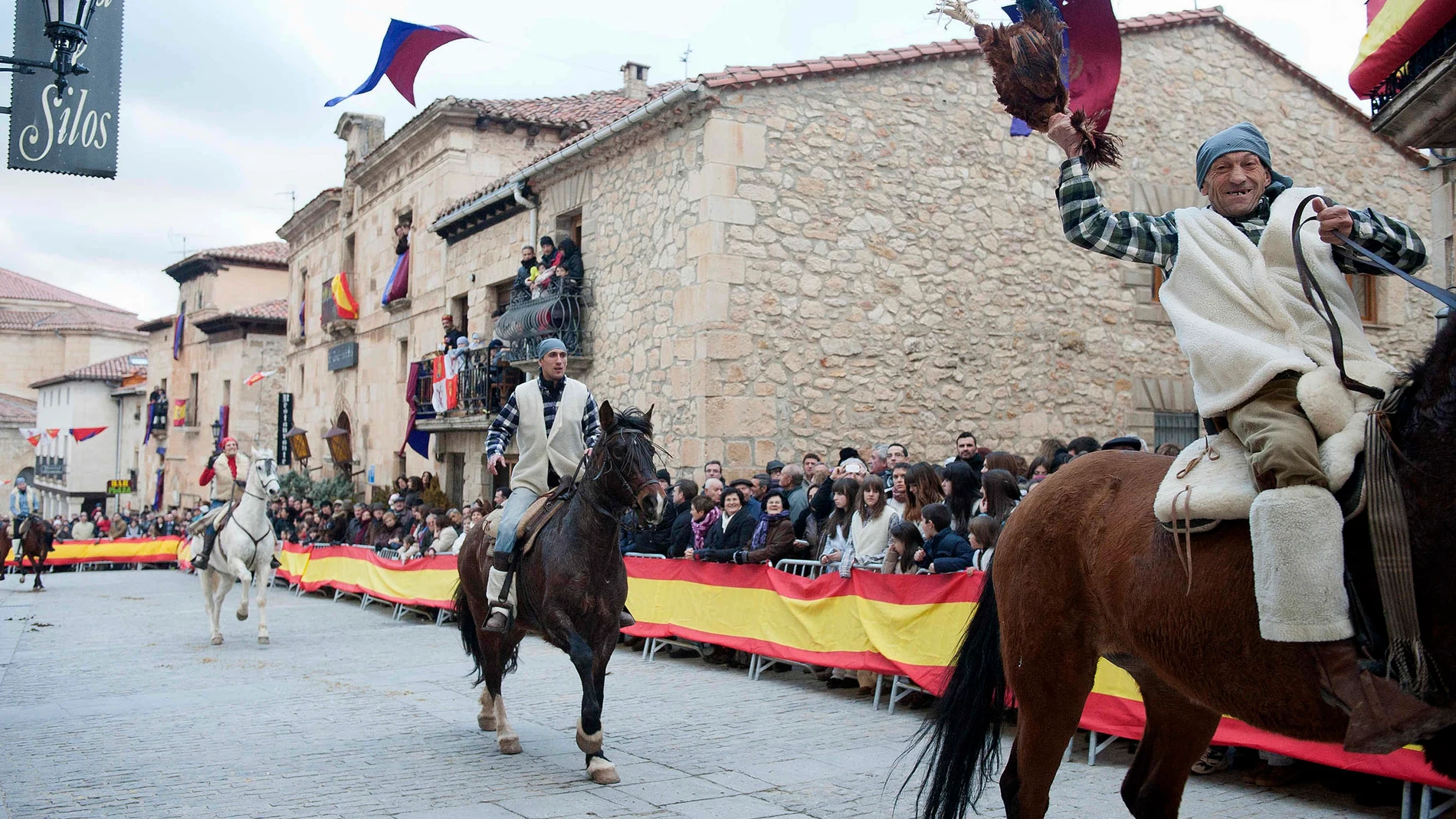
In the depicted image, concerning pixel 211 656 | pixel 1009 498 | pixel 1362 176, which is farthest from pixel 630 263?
pixel 1362 176

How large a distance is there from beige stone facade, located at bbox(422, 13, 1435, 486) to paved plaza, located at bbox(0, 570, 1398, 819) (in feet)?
15.0

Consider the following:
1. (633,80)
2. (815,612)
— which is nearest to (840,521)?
(815,612)

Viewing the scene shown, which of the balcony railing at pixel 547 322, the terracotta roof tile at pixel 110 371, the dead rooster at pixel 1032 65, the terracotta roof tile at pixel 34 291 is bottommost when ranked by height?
the dead rooster at pixel 1032 65

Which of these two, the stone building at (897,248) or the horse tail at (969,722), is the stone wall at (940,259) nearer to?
the stone building at (897,248)

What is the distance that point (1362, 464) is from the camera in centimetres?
296

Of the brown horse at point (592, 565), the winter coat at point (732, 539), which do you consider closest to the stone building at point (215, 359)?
the winter coat at point (732, 539)

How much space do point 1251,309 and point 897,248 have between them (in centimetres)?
1205

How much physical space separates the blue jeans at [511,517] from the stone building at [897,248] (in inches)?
262

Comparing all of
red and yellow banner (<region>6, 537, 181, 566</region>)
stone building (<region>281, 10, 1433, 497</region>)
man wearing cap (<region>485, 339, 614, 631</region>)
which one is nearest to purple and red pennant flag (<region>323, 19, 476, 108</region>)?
stone building (<region>281, 10, 1433, 497</region>)

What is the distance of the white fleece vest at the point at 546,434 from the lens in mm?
7508

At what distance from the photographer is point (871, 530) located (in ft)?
30.6

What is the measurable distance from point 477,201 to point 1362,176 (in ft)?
48.7

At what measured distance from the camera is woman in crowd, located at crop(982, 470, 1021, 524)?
826 centimetres

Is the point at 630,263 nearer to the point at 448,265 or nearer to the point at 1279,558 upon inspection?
the point at 448,265
